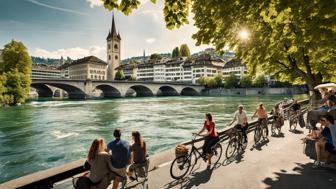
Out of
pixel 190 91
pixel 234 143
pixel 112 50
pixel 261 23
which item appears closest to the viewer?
pixel 234 143

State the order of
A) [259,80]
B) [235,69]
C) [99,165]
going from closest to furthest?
[99,165]
[259,80]
[235,69]

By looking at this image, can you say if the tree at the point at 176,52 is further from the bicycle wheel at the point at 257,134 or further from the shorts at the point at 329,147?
the shorts at the point at 329,147

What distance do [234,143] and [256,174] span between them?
6.43 feet

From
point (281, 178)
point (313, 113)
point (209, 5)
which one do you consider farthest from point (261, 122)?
point (209, 5)

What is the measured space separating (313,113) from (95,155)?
765 centimetres

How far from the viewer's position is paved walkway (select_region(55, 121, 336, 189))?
5.81 metres

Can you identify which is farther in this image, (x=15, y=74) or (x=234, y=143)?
(x=15, y=74)

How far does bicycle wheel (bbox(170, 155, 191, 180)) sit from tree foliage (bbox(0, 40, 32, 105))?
40542 mm

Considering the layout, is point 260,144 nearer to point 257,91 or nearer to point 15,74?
point 15,74

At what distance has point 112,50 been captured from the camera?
427 feet

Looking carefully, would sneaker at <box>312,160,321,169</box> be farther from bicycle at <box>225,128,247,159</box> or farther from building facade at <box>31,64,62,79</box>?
building facade at <box>31,64,62,79</box>

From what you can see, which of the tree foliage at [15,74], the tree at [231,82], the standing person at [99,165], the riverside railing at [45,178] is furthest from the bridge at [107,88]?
the standing person at [99,165]

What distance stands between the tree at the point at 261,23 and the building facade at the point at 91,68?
11385cm

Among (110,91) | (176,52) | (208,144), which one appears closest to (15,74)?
(110,91)
